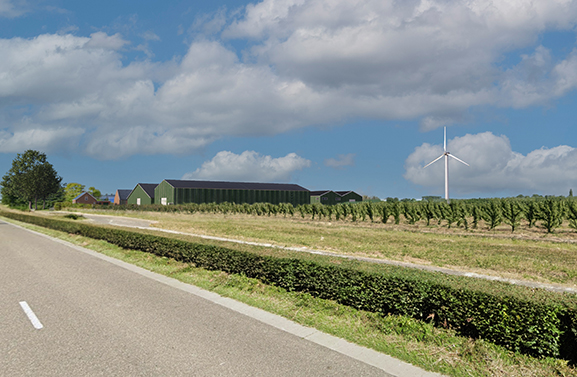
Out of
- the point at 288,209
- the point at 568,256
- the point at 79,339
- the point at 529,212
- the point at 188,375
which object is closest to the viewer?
the point at 188,375

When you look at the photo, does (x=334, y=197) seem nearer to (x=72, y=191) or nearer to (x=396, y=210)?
(x=396, y=210)

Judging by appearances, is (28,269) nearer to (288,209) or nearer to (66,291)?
(66,291)

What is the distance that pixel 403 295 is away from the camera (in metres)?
6.94

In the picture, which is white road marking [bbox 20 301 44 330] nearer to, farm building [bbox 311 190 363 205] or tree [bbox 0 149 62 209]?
farm building [bbox 311 190 363 205]

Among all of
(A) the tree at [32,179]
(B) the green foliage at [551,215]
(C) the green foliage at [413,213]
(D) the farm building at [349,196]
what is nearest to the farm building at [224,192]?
(D) the farm building at [349,196]

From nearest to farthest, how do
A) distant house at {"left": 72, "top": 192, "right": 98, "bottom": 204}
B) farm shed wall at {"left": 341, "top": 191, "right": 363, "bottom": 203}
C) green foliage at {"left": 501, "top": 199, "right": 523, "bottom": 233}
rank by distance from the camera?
green foliage at {"left": 501, "top": 199, "right": 523, "bottom": 233}
farm shed wall at {"left": 341, "top": 191, "right": 363, "bottom": 203}
distant house at {"left": 72, "top": 192, "right": 98, "bottom": 204}

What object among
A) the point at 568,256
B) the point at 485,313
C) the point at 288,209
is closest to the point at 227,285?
the point at 485,313

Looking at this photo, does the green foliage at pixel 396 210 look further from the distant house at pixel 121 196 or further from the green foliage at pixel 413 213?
the distant house at pixel 121 196

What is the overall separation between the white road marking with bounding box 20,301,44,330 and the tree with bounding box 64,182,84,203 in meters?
120

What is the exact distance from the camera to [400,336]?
629 cm

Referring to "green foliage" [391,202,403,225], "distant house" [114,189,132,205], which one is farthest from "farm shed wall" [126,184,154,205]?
"green foliage" [391,202,403,225]

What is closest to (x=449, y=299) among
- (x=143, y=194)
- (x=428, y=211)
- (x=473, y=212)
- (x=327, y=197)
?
(x=473, y=212)

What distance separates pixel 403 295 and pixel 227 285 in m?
4.94

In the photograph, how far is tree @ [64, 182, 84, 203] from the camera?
372 ft
